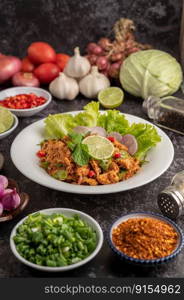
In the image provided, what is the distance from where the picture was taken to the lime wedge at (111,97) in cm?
296

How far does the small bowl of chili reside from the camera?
1.65 m

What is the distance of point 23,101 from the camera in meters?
2.94

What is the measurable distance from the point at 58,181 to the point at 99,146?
25 cm

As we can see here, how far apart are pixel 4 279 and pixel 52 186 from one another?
43cm

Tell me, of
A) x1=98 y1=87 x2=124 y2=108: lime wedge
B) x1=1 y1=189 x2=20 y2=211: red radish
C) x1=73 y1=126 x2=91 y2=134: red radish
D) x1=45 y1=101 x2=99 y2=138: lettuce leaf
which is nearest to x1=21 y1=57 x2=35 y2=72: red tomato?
x1=98 y1=87 x2=124 y2=108: lime wedge

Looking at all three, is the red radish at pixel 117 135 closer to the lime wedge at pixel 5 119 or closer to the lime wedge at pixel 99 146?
the lime wedge at pixel 99 146

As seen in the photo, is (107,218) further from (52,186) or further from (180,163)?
(180,163)

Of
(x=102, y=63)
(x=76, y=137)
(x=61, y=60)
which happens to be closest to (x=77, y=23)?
(x=61, y=60)

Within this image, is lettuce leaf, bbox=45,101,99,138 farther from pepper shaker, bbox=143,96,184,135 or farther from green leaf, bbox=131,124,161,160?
pepper shaker, bbox=143,96,184,135

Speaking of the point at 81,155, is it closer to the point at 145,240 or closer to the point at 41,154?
the point at 41,154

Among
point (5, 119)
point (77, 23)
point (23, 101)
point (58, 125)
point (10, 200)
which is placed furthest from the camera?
point (77, 23)

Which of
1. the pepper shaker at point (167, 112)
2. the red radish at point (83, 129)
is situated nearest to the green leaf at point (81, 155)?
the red radish at point (83, 129)

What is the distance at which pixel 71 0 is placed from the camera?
3.50 metres

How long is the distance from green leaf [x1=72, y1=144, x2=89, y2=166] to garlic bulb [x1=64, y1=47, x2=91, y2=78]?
1.16 metres
